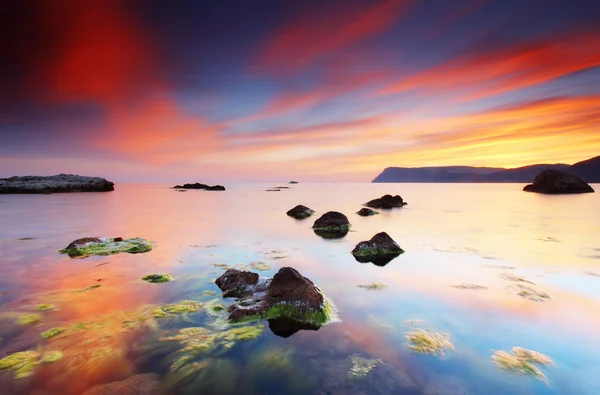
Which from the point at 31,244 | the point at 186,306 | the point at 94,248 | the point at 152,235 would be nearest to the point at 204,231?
the point at 152,235

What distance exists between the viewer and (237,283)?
1059 centimetres

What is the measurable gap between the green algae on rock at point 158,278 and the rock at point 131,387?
6.64 meters

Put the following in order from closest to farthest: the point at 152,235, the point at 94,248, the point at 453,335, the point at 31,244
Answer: the point at 453,335 < the point at 94,248 < the point at 31,244 < the point at 152,235

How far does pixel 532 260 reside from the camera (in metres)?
16.2

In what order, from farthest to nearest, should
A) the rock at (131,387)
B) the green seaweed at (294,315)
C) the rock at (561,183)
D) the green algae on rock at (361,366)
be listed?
the rock at (561,183), the green seaweed at (294,315), the green algae on rock at (361,366), the rock at (131,387)

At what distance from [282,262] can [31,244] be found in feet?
59.1

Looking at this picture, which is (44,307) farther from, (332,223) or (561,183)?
(561,183)

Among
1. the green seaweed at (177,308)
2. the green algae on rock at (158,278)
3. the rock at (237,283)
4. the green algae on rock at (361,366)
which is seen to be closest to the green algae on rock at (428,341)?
the green algae on rock at (361,366)

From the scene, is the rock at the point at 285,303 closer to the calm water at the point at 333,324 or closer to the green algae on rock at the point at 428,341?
the calm water at the point at 333,324

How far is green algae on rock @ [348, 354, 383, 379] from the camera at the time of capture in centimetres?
600

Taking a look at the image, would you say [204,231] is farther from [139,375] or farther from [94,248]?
[139,375]

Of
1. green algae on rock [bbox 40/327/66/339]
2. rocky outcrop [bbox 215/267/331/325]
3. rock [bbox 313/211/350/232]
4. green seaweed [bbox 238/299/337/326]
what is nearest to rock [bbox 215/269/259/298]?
rocky outcrop [bbox 215/267/331/325]

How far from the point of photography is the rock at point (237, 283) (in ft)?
33.8

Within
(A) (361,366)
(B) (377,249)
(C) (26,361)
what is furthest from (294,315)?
(B) (377,249)
